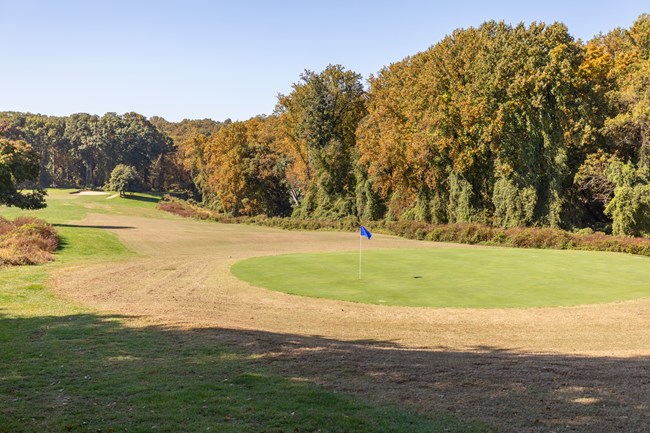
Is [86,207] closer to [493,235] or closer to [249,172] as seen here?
[249,172]

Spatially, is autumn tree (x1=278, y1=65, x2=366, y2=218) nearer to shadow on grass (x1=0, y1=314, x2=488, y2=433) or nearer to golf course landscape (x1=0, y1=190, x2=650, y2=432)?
golf course landscape (x1=0, y1=190, x2=650, y2=432)

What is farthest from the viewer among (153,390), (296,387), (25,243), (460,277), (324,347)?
(25,243)

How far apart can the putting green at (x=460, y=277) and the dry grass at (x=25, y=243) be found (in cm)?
1304

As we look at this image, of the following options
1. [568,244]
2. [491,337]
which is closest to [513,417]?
[491,337]

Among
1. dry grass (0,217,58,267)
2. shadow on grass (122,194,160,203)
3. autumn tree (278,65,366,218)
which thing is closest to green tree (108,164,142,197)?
shadow on grass (122,194,160,203)

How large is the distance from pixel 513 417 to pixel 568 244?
4192 centimetres

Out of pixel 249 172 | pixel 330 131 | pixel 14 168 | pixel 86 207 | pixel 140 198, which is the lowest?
pixel 86 207

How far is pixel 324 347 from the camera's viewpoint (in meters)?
13.7

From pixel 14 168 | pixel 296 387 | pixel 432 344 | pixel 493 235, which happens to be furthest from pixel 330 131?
pixel 296 387

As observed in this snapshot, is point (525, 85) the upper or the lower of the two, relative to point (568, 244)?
upper

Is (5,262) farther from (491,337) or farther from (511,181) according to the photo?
(511,181)

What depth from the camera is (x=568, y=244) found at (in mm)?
46344

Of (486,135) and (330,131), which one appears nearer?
(486,135)

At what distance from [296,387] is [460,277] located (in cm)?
2024
